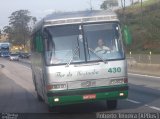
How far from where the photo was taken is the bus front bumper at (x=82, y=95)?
14.6 metres

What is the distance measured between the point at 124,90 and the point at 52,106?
7.16 feet

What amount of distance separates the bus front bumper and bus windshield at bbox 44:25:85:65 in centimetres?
83

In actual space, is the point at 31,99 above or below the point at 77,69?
below

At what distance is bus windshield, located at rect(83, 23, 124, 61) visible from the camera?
14883mm

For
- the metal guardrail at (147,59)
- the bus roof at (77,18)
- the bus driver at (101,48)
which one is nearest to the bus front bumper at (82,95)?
the bus driver at (101,48)

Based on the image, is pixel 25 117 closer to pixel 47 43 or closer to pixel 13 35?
pixel 47 43

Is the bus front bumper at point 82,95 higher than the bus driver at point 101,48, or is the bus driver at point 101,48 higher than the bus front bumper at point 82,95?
the bus driver at point 101,48

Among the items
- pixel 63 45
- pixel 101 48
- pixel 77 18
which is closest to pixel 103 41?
pixel 101 48

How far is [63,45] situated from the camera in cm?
1488

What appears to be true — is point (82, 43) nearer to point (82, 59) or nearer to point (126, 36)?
point (82, 59)

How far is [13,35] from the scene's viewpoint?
19725cm

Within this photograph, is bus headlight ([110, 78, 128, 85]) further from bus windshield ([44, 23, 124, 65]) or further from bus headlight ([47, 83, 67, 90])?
bus headlight ([47, 83, 67, 90])

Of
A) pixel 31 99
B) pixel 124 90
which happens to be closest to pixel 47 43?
pixel 124 90

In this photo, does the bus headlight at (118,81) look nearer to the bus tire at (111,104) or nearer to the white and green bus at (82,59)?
the white and green bus at (82,59)
